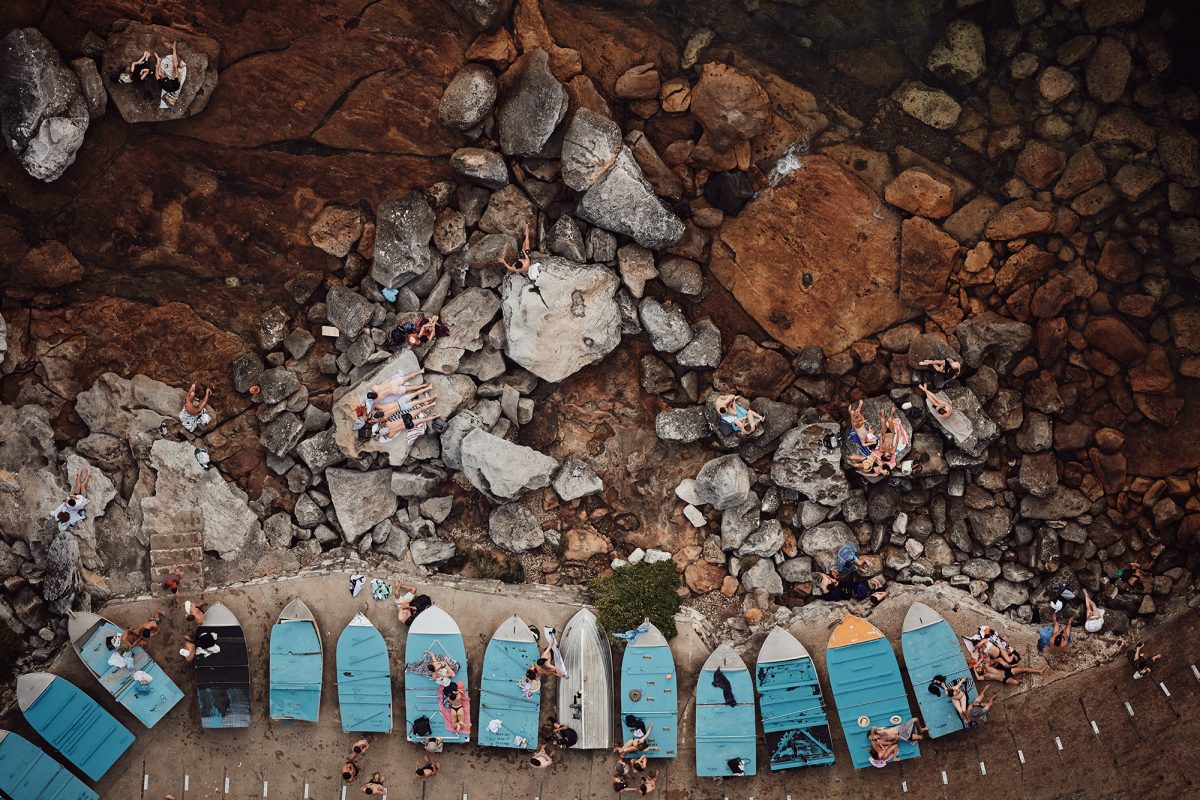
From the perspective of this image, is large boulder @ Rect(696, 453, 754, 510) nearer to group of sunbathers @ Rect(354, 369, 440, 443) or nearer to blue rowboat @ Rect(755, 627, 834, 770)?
blue rowboat @ Rect(755, 627, 834, 770)

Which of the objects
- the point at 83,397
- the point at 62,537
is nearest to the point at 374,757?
the point at 62,537

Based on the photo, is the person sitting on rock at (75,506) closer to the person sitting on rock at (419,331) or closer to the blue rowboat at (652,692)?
the person sitting on rock at (419,331)

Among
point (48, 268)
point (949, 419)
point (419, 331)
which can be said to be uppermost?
point (48, 268)

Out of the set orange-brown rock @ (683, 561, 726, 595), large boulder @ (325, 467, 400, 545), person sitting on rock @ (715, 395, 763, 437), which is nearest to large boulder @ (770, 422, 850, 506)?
person sitting on rock @ (715, 395, 763, 437)

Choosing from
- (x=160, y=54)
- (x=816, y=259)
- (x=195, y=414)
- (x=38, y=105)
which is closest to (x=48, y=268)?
(x=38, y=105)

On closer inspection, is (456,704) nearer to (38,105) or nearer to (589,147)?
(589,147)
